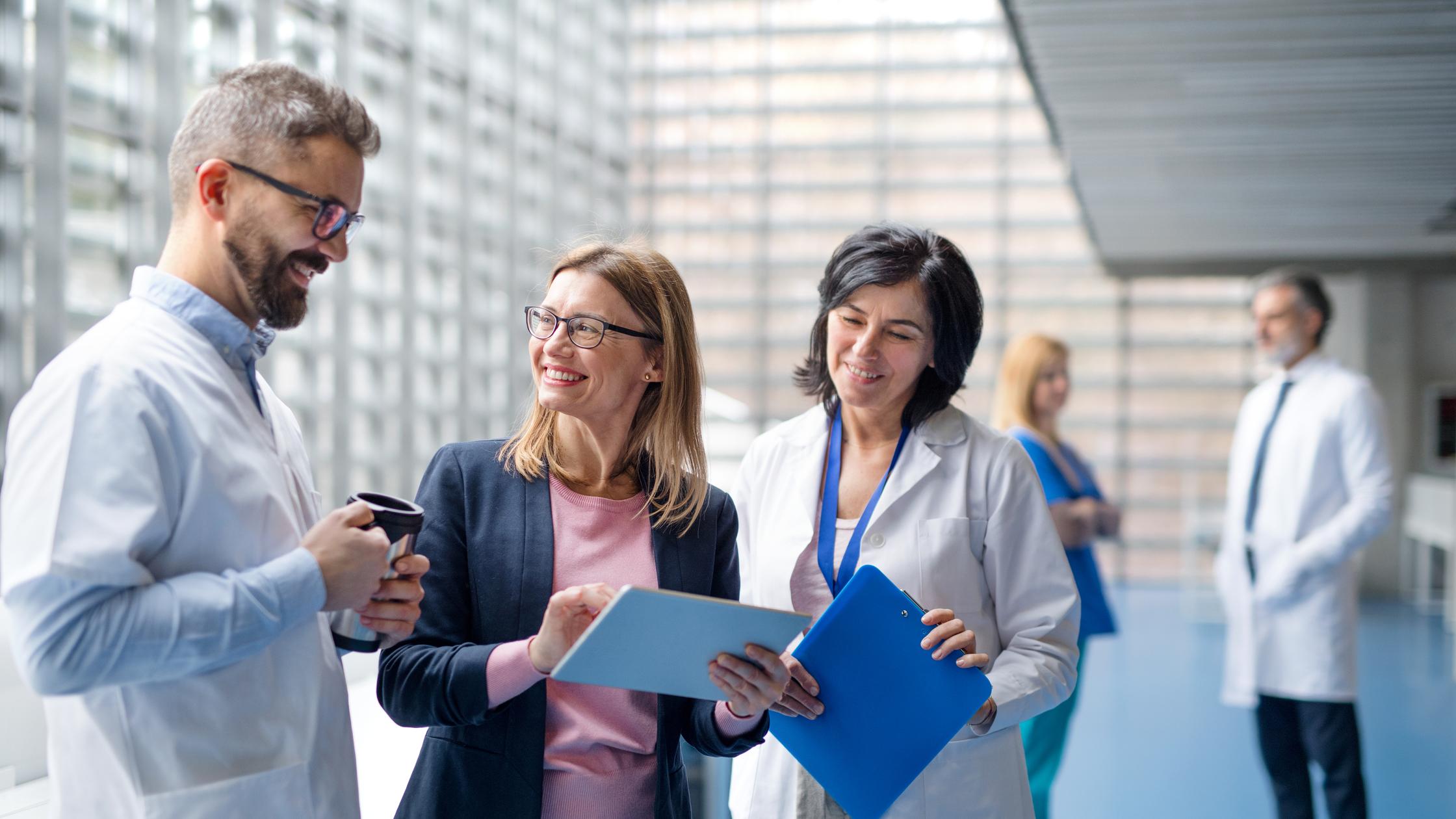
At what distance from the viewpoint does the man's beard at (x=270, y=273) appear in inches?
60.0

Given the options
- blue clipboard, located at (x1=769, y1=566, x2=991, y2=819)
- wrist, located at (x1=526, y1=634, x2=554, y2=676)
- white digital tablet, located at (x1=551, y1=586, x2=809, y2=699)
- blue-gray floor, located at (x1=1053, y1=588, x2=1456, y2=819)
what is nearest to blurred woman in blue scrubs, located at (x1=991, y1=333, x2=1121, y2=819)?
blue-gray floor, located at (x1=1053, y1=588, x2=1456, y2=819)

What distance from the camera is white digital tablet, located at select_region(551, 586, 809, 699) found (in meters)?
1.49

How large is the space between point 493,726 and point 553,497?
408 millimetres

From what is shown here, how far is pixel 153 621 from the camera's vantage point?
131 centimetres

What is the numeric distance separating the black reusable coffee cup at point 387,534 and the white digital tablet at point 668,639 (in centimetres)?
28

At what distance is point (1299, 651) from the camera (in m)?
3.87

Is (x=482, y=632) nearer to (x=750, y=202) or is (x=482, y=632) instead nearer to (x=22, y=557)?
(x=22, y=557)

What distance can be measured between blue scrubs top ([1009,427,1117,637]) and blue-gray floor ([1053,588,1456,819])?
1.46 meters

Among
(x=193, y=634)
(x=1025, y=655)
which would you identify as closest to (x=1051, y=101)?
(x=1025, y=655)

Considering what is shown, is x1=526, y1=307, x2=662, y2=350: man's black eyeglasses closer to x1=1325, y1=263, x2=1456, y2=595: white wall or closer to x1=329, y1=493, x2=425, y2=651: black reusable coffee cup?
x1=329, y1=493, x2=425, y2=651: black reusable coffee cup

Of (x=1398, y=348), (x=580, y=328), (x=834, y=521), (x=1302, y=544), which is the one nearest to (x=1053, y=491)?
(x=1302, y=544)

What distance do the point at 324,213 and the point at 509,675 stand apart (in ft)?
2.44

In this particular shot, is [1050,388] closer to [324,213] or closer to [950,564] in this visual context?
[950,564]

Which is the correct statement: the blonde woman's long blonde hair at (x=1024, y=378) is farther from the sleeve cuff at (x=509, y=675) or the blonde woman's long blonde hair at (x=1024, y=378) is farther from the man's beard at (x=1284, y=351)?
the sleeve cuff at (x=509, y=675)
